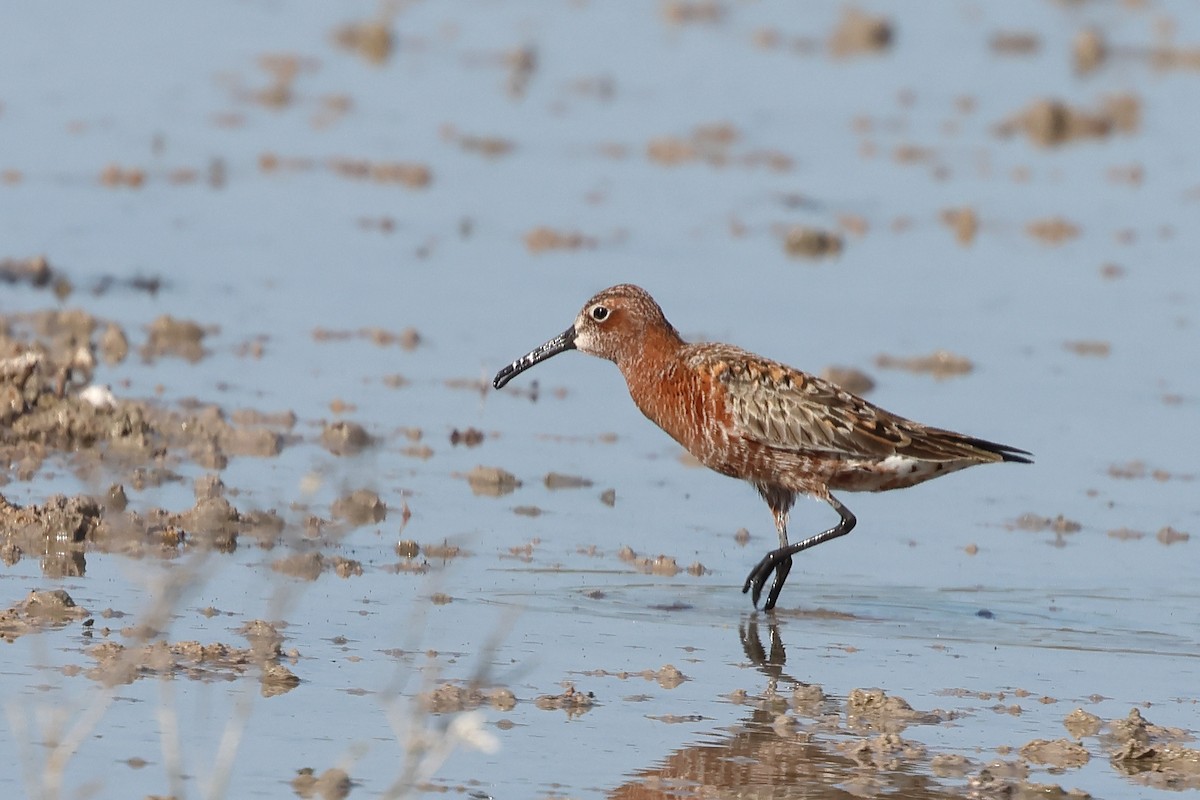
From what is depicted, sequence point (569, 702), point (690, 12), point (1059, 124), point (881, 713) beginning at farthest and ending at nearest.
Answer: point (690, 12)
point (1059, 124)
point (881, 713)
point (569, 702)

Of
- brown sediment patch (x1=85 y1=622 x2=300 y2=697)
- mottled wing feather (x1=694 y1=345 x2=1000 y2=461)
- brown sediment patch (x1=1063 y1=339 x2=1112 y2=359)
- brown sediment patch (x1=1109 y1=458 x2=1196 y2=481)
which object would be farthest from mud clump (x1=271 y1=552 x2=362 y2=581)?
brown sediment patch (x1=1063 y1=339 x2=1112 y2=359)

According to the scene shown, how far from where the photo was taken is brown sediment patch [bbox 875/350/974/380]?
49.4 feet

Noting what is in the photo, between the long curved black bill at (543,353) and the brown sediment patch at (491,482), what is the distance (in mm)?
489

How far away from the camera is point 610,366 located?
49.9 ft

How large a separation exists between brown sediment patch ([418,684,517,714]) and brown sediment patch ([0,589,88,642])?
5.14 feet

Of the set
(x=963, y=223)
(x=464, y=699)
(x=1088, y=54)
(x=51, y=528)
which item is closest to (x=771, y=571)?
(x=464, y=699)

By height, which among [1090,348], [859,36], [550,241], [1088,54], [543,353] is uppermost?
[1088,54]

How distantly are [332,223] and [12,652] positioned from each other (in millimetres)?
10171

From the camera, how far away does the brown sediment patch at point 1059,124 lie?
23812 millimetres

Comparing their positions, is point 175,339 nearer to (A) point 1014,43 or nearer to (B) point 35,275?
(B) point 35,275

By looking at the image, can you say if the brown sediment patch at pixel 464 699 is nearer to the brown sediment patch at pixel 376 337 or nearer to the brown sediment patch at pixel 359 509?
the brown sediment patch at pixel 359 509

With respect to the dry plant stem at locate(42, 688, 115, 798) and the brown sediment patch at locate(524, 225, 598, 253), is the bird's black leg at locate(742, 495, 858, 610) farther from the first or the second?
the brown sediment patch at locate(524, 225, 598, 253)

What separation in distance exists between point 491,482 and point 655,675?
317 centimetres

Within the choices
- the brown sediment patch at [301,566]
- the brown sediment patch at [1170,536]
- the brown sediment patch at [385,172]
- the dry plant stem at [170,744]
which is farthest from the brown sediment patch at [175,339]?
the dry plant stem at [170,744]
